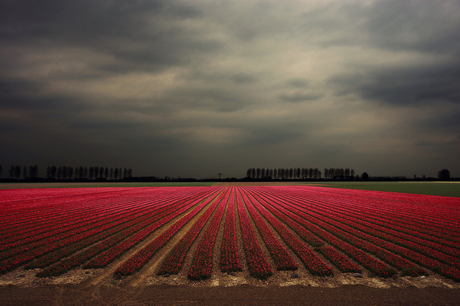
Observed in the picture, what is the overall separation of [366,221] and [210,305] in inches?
614

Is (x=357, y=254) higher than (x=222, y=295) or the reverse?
higher

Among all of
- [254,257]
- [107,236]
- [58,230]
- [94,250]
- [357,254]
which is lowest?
[58,230]

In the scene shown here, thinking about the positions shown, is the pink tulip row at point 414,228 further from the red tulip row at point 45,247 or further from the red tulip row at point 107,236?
the red tulip row at point 45,247

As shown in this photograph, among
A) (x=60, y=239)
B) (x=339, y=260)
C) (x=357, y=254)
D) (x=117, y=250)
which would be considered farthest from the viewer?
(x=60, y=239)

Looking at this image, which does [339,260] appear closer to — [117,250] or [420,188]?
[117,250]

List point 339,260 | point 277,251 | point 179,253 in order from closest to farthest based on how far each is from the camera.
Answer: point 339,260 < point 179,253 < point 277,251

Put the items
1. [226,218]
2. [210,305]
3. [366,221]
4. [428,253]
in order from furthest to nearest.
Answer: [226,218] → [366,221] → [428,253] → [210,305]

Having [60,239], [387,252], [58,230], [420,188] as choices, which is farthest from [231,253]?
[420,188]

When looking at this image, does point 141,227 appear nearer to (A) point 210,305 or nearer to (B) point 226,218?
(B) point 226,218

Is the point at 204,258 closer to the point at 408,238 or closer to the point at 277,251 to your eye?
the point at 277,251

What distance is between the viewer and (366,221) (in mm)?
17234

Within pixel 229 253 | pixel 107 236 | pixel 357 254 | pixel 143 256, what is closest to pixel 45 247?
pixel 107 236

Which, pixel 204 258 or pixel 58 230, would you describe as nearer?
pixel 204 258

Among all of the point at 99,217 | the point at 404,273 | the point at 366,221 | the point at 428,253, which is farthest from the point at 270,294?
the point at 99,217
